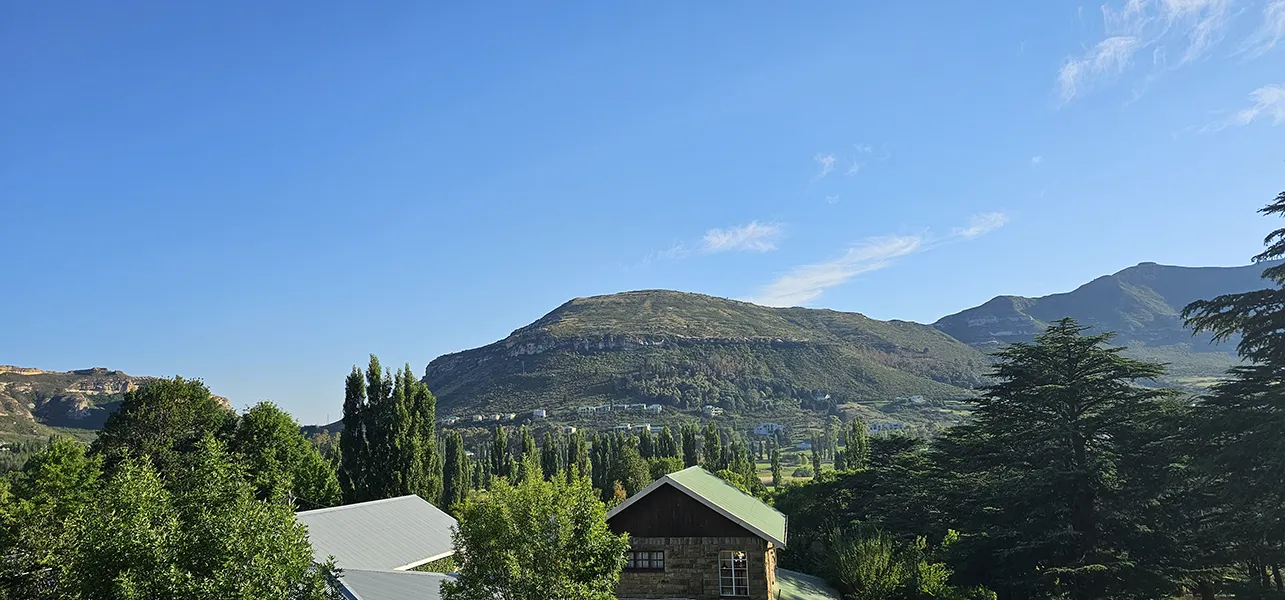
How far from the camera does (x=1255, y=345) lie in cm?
2411

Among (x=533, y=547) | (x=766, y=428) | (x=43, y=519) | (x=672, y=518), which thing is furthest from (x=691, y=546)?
(x=766, y=428)

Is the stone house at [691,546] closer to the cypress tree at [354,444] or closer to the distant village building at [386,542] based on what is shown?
the distant village building at [386,542]

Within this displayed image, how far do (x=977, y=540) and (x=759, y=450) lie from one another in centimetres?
14016

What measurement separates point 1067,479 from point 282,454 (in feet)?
152

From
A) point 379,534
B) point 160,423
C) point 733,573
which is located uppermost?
point 160,423

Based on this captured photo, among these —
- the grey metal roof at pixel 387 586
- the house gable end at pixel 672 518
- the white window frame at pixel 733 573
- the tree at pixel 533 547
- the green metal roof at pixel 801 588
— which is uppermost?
the tree at pixel 533 547

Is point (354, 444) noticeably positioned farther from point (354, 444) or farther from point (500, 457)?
point (500, 457)

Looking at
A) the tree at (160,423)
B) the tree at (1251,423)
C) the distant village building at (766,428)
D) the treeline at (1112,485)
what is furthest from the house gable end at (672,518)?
the distant village building at (766,428)

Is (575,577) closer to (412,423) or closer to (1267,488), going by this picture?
(1267,488)

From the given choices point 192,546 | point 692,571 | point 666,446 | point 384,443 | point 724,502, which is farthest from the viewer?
point 666,446

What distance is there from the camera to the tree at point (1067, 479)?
1153 inches

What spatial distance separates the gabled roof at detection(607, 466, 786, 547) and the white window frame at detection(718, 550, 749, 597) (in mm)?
1287

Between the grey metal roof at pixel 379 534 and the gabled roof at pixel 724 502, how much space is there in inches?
332

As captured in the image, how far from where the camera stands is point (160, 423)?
40.8 metres
